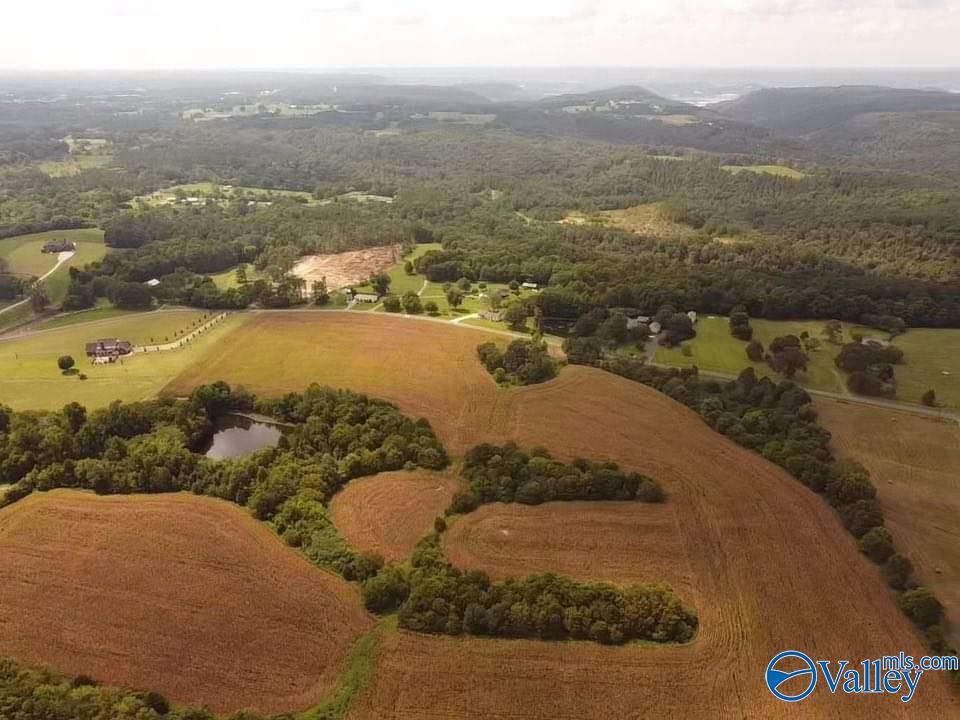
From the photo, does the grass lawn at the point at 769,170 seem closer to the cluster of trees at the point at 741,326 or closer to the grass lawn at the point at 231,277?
the cluster of trees at the point at 741,326

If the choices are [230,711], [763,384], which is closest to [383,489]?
[230,711]

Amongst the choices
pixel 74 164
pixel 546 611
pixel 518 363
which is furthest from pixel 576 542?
pixel 74 164

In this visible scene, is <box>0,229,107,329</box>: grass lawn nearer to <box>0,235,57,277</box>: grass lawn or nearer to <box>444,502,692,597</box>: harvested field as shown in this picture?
<box>0,235,57,277</box>: grass lawn

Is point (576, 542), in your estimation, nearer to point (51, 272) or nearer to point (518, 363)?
point (518, 363)

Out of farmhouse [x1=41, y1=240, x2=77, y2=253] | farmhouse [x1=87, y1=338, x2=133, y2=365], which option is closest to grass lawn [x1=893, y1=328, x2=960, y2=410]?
farmhouse [x1=87, y1=338, x2=133, y2=365]

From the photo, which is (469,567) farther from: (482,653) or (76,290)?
(76,290)
